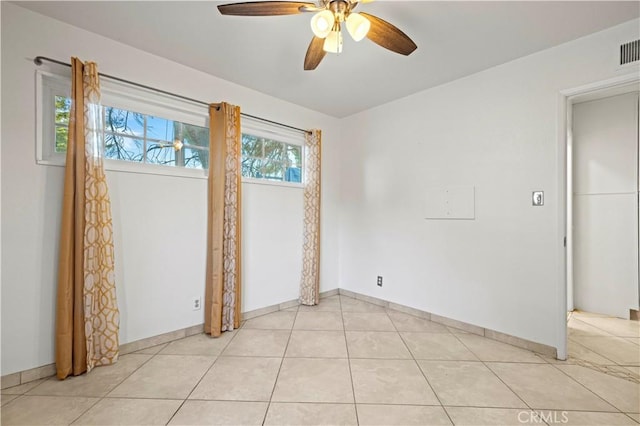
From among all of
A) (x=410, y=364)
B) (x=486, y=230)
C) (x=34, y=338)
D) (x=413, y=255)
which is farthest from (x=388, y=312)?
(x=34, y=338)

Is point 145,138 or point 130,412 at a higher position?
point 145,138

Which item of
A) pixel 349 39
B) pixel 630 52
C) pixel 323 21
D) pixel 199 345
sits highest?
pixel 349 39

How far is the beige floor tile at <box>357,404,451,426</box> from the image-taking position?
58.3 inches

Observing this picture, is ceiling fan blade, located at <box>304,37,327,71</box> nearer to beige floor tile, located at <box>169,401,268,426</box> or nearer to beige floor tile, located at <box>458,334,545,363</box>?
beige floor tile, located at <box>169,401,268,426</box>

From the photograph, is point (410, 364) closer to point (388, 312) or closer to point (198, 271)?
point (388, 312)

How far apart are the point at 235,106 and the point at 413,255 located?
2508 millimetres

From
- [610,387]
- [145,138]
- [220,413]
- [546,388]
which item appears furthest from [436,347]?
[145,138]

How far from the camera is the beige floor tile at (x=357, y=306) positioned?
3.28m

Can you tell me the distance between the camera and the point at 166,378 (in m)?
1.89

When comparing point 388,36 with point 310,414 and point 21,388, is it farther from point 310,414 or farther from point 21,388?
point 21,388

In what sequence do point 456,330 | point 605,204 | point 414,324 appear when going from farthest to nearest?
point 605,204, point 414,324, point 456,330

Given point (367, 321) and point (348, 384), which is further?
point (367, 321)

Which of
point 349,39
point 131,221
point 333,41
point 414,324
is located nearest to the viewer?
point 333,41

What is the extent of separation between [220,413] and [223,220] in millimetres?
1556
